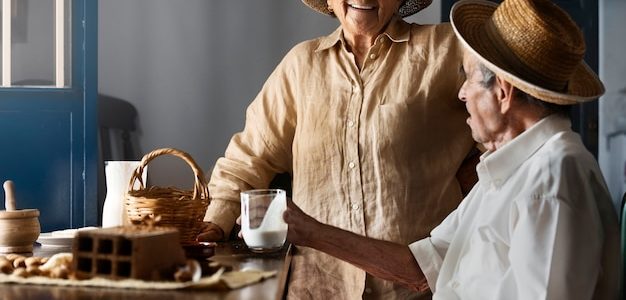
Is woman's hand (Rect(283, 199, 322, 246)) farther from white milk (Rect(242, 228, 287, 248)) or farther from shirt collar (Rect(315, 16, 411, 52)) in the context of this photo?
shirt collar (Rect(315, 16, 411, 52))

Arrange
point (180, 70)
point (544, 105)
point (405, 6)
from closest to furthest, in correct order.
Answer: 1. point (544, 105)
2. point (405, 6)
3. point (180, 70)

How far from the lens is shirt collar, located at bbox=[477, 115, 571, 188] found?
6.40 ft

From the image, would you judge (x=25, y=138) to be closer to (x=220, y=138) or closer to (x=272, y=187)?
(x=220, y=138)

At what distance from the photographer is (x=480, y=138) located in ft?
6.86

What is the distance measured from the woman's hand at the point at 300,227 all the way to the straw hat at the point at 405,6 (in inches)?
41.1

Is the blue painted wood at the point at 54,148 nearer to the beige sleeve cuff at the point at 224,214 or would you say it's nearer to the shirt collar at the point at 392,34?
the beige sleeve cuff at the point at 224,214

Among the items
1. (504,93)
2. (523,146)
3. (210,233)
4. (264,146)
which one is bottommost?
(210,233)

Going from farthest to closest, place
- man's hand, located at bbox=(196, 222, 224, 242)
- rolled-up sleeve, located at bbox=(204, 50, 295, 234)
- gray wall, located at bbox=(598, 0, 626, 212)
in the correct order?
gray wall, located at bbox=(598, 0, 626, 212) < rolled-up sleeve, located at bbox=(204, 50, 295, 234) < man's hand, located at bbox=(196, 222, 224, 242)

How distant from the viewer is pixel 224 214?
112 inches

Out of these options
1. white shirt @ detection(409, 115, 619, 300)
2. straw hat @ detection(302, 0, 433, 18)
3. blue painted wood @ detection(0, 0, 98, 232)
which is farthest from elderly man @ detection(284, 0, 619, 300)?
blue painted wood @ detection(0, 0, 98, 232)

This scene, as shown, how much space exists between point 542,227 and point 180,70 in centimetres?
207

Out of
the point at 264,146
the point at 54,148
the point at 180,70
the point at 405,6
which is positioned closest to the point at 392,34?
the point at 405,6

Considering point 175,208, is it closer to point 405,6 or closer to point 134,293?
point 134,293

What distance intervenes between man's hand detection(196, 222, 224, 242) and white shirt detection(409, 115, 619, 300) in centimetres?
88
